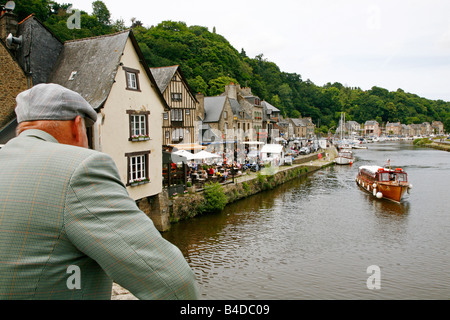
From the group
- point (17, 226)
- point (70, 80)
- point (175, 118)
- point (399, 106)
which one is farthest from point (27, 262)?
point (399, 106)

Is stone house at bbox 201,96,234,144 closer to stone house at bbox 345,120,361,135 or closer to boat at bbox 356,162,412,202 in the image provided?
boat at bbox 356,162,412,202

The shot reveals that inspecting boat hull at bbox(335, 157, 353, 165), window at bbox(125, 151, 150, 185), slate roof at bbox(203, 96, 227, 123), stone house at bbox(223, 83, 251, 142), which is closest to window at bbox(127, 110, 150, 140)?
window at bbox(125, 151, 150, 185)

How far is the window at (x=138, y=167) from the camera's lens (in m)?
15.9

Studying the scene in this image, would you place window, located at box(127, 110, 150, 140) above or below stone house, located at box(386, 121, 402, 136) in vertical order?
below

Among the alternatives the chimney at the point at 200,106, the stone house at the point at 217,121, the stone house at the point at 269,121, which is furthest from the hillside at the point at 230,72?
the chimney at the point at 200,106

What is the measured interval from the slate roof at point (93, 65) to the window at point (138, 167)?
10.2 feet

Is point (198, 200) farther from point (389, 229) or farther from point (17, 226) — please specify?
point (17, 226)

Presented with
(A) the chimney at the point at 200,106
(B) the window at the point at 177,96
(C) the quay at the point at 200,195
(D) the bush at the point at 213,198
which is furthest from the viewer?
(A) the chimney at the point at 200,106

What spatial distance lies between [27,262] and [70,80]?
1582cm

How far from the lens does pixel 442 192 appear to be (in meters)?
30.9

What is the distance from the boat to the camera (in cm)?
2833

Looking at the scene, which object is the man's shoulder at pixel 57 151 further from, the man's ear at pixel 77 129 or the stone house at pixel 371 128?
the stone house at pixel 371 128

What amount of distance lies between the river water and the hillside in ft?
125

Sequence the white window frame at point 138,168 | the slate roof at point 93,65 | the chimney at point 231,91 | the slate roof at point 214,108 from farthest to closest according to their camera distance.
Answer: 1. the chimney at point 231,91
2. the slate roof at point 214,108
3. the white window frame at point 138,168
4. the slate roof at point 93,65
